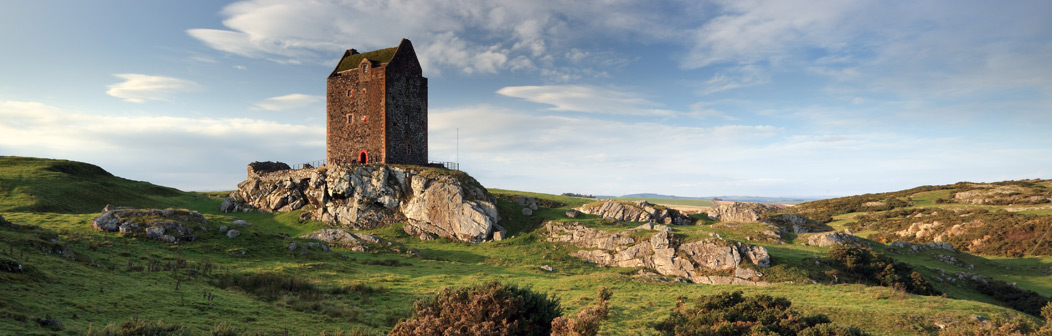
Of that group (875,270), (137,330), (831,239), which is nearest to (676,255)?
(875,270)

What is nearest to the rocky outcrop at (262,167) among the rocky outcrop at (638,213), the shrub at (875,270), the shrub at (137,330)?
the rocky outcrop at (638,213)

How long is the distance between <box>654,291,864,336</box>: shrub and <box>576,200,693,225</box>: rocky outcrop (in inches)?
1274

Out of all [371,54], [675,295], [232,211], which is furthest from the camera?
[371,54]

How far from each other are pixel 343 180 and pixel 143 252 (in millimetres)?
26602

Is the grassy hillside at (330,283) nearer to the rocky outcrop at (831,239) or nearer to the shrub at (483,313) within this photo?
the rocky outcrop at (831,239)

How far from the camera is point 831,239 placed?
41.2 metres

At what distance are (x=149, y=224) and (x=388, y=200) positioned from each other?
2353cm

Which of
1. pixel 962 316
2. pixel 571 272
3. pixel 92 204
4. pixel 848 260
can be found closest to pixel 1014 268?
pixel 848 260

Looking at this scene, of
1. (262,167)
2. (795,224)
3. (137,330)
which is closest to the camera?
(137,330)

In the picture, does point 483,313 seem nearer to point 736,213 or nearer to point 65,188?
point 736,213

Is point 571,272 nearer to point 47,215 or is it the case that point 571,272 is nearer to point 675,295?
point 675,295

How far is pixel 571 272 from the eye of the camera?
3734 centimetres

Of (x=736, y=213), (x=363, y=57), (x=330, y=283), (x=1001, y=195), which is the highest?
(x=363, y=57)

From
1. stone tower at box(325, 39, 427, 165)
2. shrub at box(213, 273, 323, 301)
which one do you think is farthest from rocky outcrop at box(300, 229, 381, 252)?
stone tower at box(325, 39, 427, 165)
